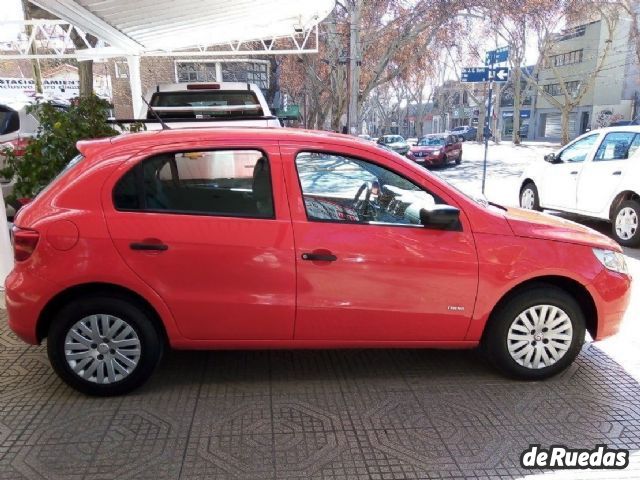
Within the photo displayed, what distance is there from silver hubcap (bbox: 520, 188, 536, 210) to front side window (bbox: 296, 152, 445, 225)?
22.6 ft

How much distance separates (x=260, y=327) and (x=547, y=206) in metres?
7.31

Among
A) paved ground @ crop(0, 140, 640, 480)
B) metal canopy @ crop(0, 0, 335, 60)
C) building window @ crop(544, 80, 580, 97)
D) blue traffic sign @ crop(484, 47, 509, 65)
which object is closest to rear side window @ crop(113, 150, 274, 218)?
paved ground @ crop(0, 140, 640, 480)

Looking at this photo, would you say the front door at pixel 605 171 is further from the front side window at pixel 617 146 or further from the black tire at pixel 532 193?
the black tire at pixel 532 193

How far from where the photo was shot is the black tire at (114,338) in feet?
10.8

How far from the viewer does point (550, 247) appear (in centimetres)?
346

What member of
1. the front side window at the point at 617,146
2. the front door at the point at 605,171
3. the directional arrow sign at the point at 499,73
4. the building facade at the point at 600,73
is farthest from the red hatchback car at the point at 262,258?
the building facade at the point at 600,73

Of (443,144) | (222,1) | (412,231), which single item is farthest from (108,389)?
(443,144)

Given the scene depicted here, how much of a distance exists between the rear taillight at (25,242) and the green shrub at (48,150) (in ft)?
6.02

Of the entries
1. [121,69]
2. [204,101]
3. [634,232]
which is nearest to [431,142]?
[634,232]

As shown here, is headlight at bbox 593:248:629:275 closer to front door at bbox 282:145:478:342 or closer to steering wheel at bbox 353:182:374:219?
front door at bbox 282:145:478:342

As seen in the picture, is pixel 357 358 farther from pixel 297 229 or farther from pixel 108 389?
pixel 108 389

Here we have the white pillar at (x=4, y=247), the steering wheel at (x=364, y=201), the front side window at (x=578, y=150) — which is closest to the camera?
the steering wheel at (x=364, y=201)

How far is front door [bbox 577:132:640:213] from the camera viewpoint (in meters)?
7.60

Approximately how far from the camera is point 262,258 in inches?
128
